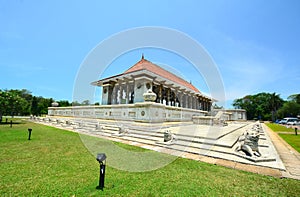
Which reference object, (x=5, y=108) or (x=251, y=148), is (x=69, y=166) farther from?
(x=5, y=108)

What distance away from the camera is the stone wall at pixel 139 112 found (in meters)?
9.49

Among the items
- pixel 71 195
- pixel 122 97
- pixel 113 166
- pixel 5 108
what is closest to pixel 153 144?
pixel 113 166

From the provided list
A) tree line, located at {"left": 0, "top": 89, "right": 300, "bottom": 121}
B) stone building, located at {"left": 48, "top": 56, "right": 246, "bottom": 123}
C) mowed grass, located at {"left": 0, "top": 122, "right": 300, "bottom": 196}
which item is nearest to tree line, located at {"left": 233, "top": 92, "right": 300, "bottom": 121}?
tree line, located at {"left": 0, "top": 89, "right": 300, "bottom": 121}

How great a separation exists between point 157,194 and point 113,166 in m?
1.68

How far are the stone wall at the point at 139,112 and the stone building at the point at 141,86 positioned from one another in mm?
3763

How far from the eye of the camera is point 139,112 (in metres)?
9.95

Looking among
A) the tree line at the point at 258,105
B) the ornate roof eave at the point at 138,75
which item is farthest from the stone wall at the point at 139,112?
the tree line at the point at 258,105

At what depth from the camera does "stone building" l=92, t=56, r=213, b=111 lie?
15.6 m

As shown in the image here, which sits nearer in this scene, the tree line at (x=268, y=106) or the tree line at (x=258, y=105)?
the tree line at (x=258, y=105)

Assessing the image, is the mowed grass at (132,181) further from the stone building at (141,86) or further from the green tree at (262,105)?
the green tree at (262,105)

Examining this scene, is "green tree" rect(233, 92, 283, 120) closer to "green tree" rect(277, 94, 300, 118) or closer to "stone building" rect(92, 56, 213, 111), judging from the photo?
"green tree" rect(277, 94, 300, 118)

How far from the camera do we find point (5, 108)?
59.1ft

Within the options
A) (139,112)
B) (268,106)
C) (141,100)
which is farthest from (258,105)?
(139,112)

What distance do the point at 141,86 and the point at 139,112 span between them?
6.28 meters
